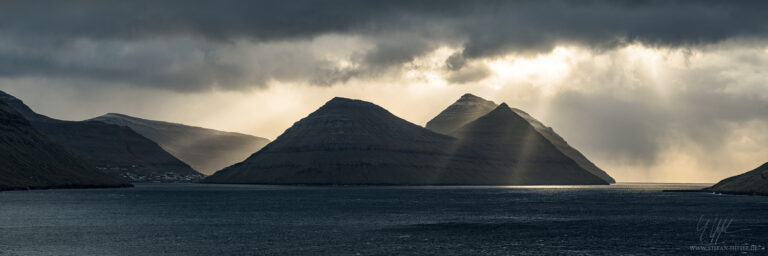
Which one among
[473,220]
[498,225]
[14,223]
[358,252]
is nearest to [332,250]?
[358,252]

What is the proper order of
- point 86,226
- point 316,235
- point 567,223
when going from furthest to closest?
1. point 567,223
2. point 86,226
3. point 316,235

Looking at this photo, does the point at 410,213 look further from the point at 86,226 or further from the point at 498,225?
the point at 86,226

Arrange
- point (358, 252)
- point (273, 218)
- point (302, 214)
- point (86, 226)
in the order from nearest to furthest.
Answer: point (358, 252) → point (86, 226) → point (273, 218) → point (302, 214)

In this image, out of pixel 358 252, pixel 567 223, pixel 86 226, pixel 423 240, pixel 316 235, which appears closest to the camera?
pixel 358 252

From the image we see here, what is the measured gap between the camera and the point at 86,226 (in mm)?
133500

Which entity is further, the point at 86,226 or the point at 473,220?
the point at 473,220

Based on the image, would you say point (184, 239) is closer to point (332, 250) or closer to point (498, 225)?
point (332, 250)

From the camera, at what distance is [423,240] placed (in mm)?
111688

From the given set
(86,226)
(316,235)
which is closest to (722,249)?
(316,235)

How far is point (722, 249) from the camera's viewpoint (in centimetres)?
9944

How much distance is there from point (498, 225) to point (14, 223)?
91.1 meters

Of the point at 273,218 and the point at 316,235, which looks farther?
the point at 273,218

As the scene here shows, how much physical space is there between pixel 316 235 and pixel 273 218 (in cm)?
4147

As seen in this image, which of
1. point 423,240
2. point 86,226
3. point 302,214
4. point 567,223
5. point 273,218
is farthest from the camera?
point 302,214
